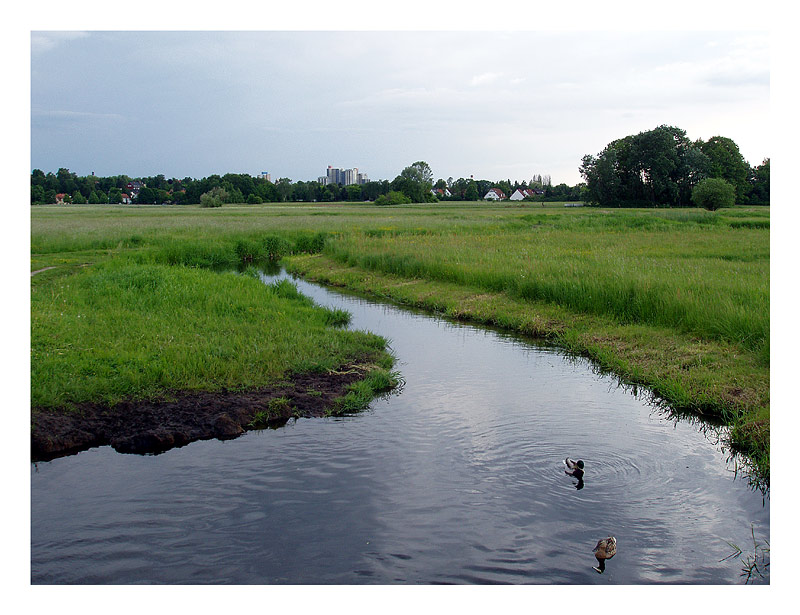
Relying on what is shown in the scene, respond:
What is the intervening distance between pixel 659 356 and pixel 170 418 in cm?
763

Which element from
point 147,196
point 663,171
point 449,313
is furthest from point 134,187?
point 449,313

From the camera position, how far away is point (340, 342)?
1152 centimetres

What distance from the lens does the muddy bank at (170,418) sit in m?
7.22

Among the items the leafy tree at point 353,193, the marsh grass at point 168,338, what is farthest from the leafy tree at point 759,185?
the marsh grass at point 168,338

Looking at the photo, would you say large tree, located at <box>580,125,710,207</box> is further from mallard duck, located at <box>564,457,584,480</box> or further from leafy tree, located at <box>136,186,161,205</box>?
mallard duck, located at <box>564,457,584,480</box>

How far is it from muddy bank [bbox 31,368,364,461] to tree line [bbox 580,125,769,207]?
7272 centimetres

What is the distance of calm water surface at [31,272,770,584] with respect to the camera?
16.8 feet

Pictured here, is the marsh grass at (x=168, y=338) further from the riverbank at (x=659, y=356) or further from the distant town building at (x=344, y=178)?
the distant town building at (x=344, y=178)

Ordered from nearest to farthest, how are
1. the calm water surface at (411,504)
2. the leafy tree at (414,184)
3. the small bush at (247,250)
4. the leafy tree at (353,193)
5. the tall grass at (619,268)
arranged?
the calm water surface at (411,504) → the tall grass at (619,268) → the small bush at (247,250) → the leafy tree at (414,184) → the leafy tree at (353,193)

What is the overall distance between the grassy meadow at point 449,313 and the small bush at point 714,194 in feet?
125

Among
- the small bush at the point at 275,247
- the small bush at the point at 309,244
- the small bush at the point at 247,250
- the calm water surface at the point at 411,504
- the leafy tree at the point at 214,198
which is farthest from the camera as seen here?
the leafy tree at the point at 214,198

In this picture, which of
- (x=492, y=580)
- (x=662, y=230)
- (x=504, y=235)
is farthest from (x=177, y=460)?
(x=662, y=230)

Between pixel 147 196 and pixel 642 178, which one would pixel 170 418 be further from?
pixel 147 196

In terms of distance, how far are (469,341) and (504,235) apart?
795 inches
